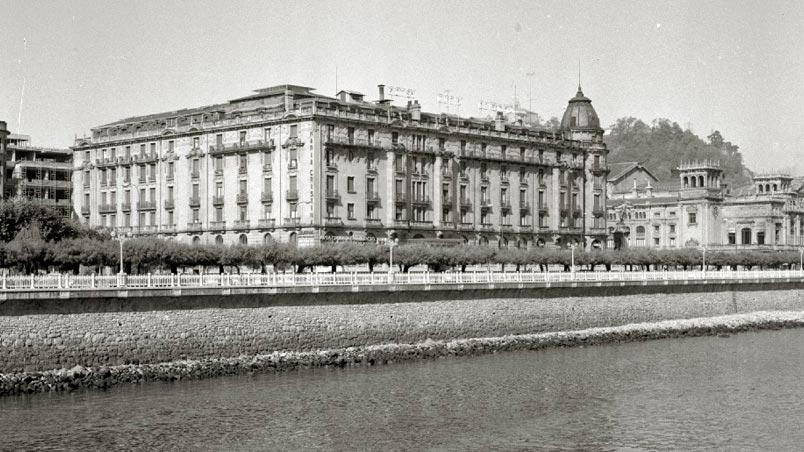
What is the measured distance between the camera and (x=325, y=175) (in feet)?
312

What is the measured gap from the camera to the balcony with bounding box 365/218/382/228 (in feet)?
324

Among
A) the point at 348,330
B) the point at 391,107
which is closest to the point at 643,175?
the point at 391,107

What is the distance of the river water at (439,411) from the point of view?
132 ft

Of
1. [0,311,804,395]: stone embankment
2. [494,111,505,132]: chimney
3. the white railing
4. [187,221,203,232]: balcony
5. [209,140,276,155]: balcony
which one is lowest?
[0,311,804,395]: stone embankment

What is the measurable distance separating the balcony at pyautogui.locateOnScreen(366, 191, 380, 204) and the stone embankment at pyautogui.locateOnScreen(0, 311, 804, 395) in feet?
98.5

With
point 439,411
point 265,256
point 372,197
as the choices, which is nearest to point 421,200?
point 372,197

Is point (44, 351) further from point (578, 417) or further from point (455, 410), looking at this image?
point (578, 417)

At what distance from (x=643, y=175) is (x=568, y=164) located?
68578 mm

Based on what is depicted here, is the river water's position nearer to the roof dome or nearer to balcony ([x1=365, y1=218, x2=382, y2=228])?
balcony ([x1=365, y1=218, x2=382, y2=228])

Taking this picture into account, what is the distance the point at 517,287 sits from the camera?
229 feet

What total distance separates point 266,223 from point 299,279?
38615 millimetres

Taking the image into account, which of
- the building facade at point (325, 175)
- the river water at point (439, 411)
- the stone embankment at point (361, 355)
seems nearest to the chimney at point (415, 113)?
the building facade at point (325, 175)

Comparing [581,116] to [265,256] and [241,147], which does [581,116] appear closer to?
[241,147]

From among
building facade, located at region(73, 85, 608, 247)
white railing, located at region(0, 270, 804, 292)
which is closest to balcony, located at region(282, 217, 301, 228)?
building facade, located at region(73, 85, 608, 247)
